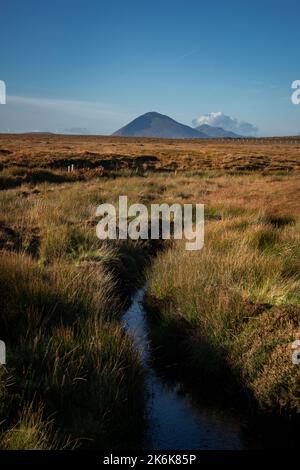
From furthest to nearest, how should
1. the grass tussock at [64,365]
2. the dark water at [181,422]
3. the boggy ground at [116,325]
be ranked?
the dark water at [181,422], the boggy ground at [116,325], the grass tussock at [64,365]

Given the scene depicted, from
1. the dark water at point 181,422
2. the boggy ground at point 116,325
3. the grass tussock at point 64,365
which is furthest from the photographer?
the dark water at point 181,422

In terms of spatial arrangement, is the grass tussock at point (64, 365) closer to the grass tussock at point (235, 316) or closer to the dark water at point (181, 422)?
the dark water at point (181, 422)

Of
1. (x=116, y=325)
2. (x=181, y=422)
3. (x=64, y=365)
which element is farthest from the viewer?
(x=116, y=325)

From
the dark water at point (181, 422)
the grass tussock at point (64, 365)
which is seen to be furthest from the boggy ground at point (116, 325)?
the dark water at point (181, 422)

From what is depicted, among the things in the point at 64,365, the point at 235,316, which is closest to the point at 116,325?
the point at 64,365

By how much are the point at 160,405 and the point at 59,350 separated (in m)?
1.41

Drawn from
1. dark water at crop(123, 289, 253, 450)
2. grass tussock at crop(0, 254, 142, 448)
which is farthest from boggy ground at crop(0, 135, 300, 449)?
dark water at crop(123, 289, 253, 450)

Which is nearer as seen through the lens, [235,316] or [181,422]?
[181,422]

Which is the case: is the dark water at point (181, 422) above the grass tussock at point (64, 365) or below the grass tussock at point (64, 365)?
below

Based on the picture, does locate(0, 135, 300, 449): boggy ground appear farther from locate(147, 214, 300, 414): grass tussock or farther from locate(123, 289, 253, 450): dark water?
locate(123, 289, 253, 450): dark water

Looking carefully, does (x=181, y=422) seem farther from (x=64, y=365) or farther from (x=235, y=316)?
(x=235, y=316)

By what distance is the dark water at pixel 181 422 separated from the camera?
17.2 ft

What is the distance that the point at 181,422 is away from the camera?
566 centimetres
